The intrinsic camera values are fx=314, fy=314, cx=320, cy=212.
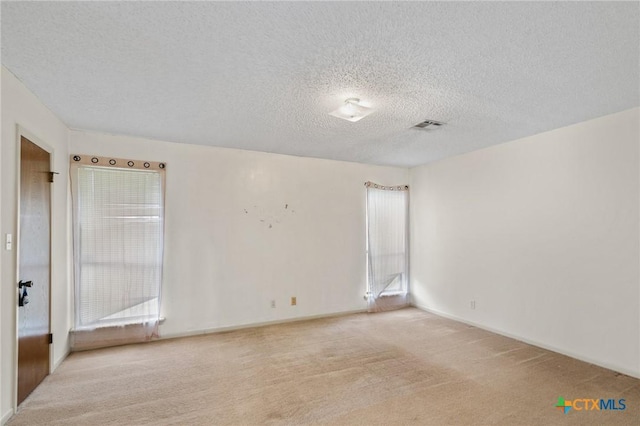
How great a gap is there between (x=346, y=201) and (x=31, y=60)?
3980 mm

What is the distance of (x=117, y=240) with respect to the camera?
3.72 meters

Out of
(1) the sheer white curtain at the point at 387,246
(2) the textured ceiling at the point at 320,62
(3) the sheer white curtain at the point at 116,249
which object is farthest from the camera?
(1) the sheer white curtain at the point at 387,246

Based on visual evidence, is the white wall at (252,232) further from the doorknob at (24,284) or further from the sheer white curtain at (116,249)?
the doorknob at (24,284)

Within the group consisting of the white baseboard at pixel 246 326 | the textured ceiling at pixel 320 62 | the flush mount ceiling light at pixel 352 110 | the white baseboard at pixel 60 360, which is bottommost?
the white baseboard at pixel 246 326

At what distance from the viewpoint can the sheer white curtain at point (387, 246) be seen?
528 cm

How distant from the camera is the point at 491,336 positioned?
403cm

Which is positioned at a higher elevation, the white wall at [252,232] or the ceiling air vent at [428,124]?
the ceiling air vent at [428,124]

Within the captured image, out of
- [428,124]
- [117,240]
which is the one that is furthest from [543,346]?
[117,240]

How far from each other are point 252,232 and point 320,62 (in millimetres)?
2875

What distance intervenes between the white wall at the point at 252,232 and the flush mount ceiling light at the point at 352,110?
6.63ft

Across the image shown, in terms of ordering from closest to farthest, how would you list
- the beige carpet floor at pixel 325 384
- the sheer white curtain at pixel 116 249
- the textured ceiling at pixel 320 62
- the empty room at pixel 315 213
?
1. the textured ceiling at pixel 320 62
2. the empty room at pixel 315 213
3. the beige carpet floor at pixel 325 384
4. the sheer white curtain at pixel 116 249

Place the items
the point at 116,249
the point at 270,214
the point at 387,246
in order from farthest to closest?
1. the point at 387,246
2. the point at 270,214
3. the point at 116,249

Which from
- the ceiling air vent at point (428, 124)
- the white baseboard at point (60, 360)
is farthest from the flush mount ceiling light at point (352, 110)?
the white baseboard at point (60, 360)

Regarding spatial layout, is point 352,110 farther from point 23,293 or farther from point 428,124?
point 23,293
